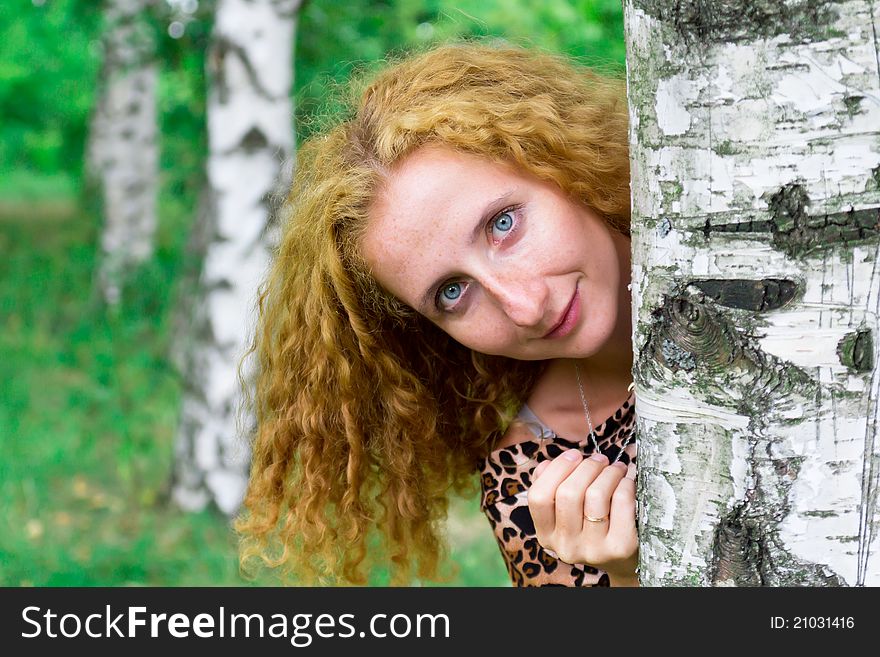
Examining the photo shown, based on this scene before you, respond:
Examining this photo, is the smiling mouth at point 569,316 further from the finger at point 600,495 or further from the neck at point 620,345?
the finger at point 600,495

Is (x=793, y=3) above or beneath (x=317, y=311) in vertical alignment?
above

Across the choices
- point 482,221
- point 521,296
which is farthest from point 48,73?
point 521,296

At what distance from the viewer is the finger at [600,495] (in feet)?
5.48

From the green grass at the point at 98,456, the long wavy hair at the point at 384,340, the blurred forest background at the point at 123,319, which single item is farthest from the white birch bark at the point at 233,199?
the long wavy hair at the point at 384,340

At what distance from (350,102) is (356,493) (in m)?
1.04

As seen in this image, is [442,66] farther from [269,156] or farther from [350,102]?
[269,156]

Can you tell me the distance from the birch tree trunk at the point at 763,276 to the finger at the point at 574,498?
325 mm

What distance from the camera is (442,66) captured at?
2271 millimetres

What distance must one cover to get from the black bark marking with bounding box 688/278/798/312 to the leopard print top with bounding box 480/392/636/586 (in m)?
0.87

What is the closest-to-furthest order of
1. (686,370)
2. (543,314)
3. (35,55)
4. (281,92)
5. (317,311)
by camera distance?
(686,370) → (543,314) → (317,311) → (281,92) → (35,55)

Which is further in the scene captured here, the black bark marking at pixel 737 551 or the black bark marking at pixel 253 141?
the black bark marking at pixel 253 141

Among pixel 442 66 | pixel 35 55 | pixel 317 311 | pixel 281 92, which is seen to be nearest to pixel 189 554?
pixel 281 92

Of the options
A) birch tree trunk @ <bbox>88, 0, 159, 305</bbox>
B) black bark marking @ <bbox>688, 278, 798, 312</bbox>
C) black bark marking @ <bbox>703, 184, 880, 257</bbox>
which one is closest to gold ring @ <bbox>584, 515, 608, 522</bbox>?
black bark marking @ <bbox>688, 278, 798, 312</bbox>

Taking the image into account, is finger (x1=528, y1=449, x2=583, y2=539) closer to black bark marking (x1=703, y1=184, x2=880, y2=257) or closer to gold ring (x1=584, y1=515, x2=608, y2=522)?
gold ring (x1=584, y1=515, x2=608, y2=522)
